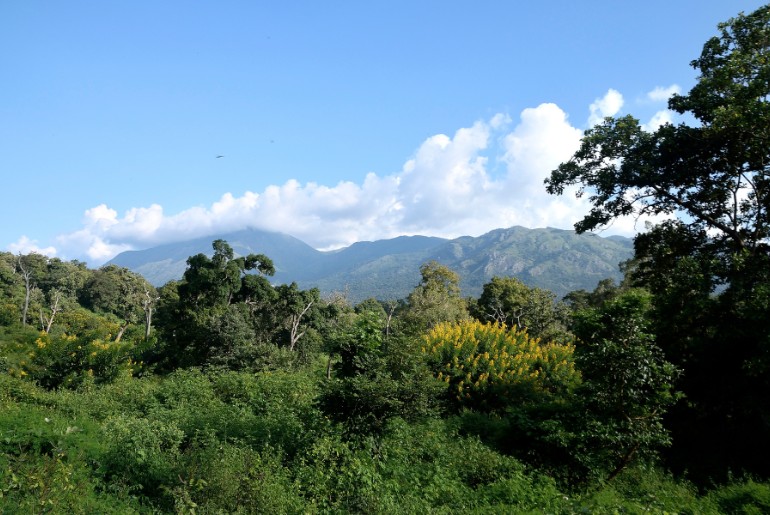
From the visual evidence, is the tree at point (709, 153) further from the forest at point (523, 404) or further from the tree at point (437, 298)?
the tree at point (437, 298)

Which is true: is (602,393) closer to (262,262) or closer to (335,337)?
(335,337)

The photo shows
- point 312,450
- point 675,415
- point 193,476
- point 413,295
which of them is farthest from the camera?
point 413,295

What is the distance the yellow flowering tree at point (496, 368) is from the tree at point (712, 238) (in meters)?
2.75

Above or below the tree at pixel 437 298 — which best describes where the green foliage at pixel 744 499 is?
below

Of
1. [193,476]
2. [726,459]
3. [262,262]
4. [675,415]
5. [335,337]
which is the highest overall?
[262,262]

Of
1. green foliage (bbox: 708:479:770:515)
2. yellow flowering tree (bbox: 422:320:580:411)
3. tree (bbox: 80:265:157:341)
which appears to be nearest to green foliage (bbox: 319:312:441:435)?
yellow flowering tree (bbox: 422:320:580:411)

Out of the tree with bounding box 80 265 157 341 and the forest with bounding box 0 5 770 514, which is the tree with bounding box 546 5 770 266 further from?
the tree with bounding box 80 265 157 341

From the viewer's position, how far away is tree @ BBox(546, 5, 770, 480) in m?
8.79

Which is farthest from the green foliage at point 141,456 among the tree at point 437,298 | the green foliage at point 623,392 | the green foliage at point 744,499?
the tree at point 437,298

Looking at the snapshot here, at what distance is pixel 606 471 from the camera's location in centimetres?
800

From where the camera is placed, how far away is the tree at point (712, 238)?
8.79 m

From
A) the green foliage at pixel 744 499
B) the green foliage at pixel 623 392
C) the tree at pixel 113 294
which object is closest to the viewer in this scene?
the green foliage at pixel 744 499

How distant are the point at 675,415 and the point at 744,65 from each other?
8.05 m

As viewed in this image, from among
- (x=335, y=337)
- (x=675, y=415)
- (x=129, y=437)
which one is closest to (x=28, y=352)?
(x=129, y=437)
